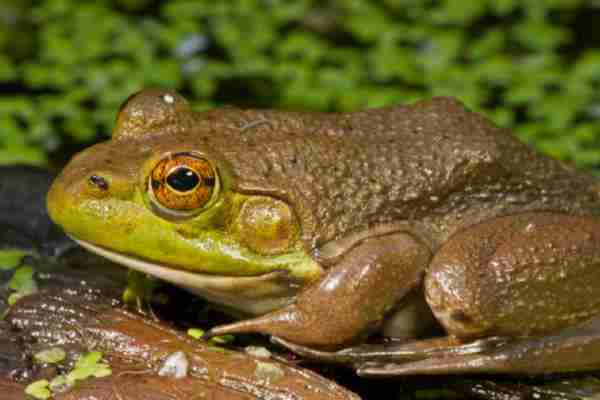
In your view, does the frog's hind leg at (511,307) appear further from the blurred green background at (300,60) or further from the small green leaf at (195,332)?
the blurred green background at (300,60)

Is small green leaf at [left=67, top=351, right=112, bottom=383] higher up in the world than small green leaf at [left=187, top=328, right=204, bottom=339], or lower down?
lower down

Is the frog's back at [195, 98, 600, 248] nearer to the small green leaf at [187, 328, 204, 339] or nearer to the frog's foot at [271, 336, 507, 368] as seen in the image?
the frog's foot at [271, 336, 507, 368]

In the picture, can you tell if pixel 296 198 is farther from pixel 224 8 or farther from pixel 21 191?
pixel 224 8

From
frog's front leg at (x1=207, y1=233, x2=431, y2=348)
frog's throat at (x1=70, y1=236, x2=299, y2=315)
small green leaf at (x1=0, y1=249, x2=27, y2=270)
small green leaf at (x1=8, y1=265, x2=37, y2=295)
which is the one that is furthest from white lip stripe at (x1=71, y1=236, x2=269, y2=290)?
small green leaf at (x1=0, y1=249, x2=27, y2=270)

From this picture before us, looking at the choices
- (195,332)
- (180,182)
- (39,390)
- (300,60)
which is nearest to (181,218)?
(180,182)

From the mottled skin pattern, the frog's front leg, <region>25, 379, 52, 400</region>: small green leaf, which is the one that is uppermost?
the mottled skin pattern

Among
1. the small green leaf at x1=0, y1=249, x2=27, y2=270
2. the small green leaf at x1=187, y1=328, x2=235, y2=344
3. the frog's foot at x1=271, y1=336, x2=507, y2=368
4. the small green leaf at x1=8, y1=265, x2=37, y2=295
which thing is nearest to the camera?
the frog's foot at x1=271, y1=336, x2=507, y2=368

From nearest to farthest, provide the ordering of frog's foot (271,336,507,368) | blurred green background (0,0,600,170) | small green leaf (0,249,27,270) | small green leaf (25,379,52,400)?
small green leaf (25,379,52,400) < frog's foot (271,336,507,368) < small green leaf (0,249,27,270) < blurred green background (0,0,600,170)

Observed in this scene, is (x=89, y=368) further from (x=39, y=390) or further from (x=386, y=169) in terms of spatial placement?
(x=386, y=169)

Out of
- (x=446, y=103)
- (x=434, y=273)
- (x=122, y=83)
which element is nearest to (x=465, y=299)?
(x=434, y=273)

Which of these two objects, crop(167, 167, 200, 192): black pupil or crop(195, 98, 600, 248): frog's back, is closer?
crop(167, 167, 200, 192): black pupil
